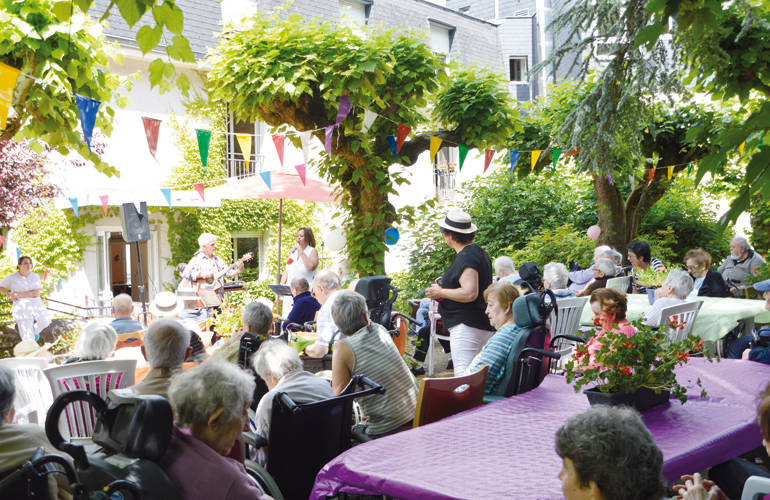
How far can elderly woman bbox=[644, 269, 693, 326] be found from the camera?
17.3ft

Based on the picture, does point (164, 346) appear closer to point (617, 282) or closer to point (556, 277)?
point (556, 277)

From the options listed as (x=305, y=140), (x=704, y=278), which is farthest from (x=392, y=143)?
(x=704, y=278)

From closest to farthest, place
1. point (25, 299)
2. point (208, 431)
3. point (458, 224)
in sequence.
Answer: point (208, 431), point (458, 224), point (25, 299)

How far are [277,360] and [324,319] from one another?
1.91 m

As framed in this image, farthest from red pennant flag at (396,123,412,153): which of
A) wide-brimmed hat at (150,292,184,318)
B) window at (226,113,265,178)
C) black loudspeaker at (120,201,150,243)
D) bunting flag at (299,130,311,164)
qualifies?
window at (226,113,265,178)

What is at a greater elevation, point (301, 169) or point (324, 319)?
point (301, 169)

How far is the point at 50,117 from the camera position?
17.5ft

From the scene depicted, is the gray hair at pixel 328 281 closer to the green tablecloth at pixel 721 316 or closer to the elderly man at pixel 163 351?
the green tablecloth at pixel 721 316

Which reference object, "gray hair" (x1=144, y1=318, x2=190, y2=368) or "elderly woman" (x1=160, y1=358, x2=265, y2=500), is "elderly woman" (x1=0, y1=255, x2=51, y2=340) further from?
"elderly woman" (x1=160, y1=358, x2=265, y2=500)

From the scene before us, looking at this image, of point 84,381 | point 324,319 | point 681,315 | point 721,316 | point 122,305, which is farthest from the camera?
point 721,316

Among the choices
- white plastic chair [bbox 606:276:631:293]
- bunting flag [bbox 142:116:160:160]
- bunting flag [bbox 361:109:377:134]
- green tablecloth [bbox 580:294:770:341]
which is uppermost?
bunting flag [bbox 361:109:377:134]

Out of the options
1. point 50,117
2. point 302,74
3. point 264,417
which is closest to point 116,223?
point 302,74

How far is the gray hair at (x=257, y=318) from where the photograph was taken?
164 inches

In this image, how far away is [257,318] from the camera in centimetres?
416
